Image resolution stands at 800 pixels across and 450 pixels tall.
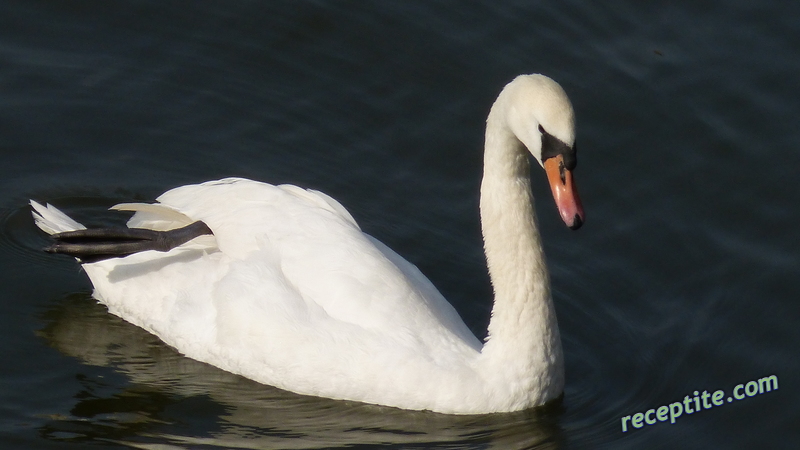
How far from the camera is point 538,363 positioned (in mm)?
9156

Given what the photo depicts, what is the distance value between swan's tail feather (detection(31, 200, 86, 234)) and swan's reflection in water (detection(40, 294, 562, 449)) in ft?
3.60

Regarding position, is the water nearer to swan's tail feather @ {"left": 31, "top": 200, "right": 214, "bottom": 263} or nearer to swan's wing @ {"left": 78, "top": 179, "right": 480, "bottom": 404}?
swan's wing @ {"left": 78, "top": 179, "right": 480, "bottom": 404}

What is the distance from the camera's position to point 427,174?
470 inches

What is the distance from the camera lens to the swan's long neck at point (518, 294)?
888cm

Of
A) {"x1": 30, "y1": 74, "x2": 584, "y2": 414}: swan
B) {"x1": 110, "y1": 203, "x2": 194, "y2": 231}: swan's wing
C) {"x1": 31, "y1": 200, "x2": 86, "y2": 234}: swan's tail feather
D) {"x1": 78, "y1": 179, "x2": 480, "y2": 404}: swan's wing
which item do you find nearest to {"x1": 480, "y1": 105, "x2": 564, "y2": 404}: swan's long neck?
{"x1": 30, "y1": 74, "x2": 584, "y2": 414}: swan

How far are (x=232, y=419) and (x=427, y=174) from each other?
145 inches

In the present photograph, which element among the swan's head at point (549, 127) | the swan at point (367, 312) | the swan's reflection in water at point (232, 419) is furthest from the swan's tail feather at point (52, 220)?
the swan's head at point (549, 127)

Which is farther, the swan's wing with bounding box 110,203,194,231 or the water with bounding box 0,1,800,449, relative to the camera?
the swan's wing with bounding box 110,203,194,231

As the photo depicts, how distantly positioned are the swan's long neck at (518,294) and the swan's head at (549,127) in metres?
0.48

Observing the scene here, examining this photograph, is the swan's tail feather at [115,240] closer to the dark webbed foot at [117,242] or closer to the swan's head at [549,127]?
the dark webbed foot at [117,242]

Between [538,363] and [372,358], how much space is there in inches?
46.8

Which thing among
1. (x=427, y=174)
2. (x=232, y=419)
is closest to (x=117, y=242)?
(x=232, y=419)

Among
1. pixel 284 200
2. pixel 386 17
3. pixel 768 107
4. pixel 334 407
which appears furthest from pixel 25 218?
pixel 768 107

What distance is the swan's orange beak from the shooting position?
27.3 feet
